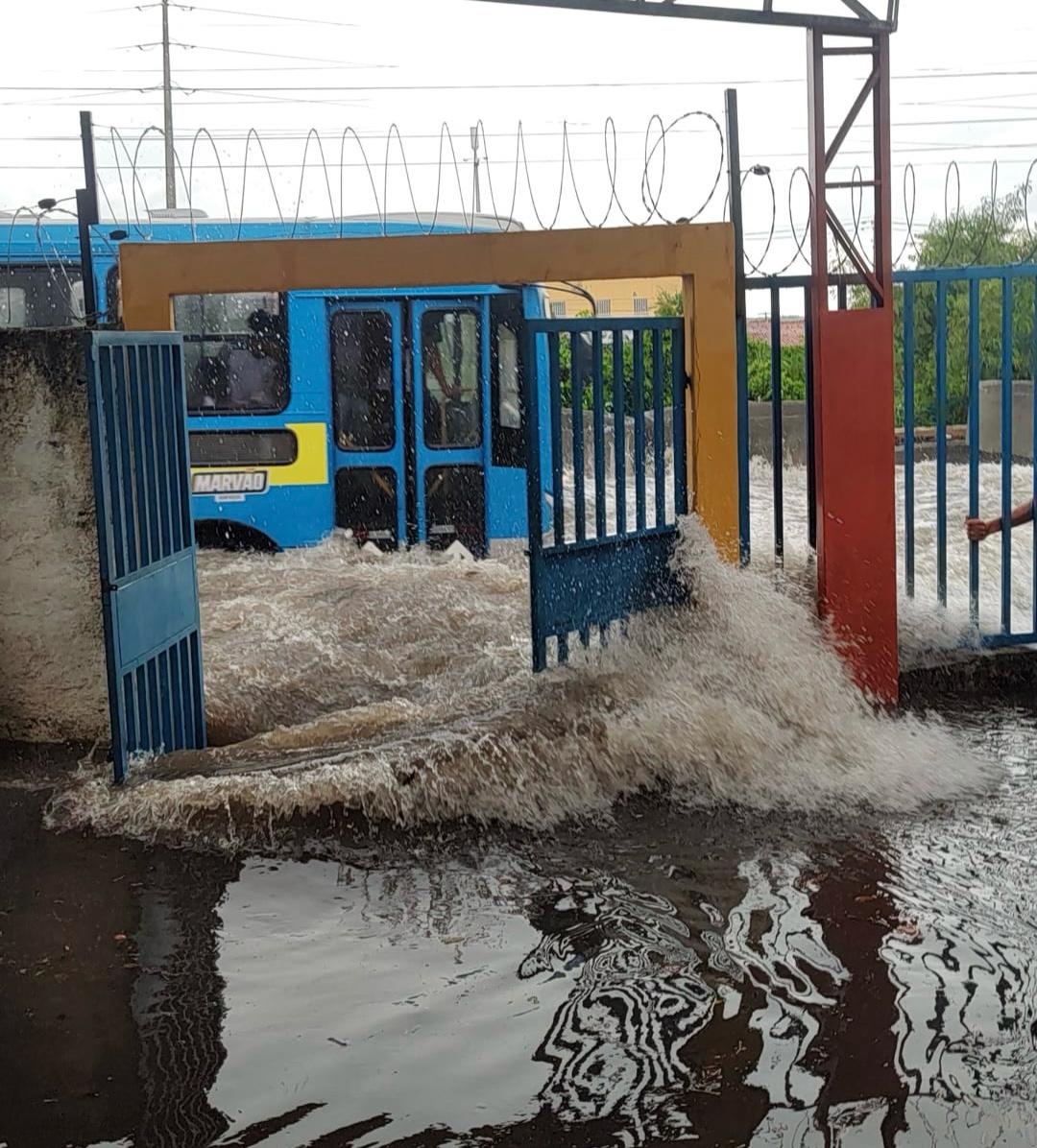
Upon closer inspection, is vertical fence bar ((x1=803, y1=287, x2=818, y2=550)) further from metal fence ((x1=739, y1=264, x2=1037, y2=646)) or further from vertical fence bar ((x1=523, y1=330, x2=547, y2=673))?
vertical fence bar ((x1=523, y1=330, x2=547, y2=673))

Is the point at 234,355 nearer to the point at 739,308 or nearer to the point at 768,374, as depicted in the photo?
the point at 739,308

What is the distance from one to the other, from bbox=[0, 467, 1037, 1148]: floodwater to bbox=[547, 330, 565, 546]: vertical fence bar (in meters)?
0.70

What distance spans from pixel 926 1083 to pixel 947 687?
4.59 meters

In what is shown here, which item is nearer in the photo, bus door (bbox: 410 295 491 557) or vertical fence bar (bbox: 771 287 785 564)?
vertical fence bar (bbox: 771 287 785 564)

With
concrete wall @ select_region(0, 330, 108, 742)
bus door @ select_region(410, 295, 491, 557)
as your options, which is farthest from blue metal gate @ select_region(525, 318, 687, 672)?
bus door @ select_region(410, 295, 491, 557)

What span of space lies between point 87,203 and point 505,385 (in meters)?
4.69

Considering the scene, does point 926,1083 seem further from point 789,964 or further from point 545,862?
point 545,862

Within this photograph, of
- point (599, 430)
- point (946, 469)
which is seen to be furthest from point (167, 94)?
point (599, 430)

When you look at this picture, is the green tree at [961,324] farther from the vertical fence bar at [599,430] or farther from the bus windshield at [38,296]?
the vertical fence bar at [599,430]

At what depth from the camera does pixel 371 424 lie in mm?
12336

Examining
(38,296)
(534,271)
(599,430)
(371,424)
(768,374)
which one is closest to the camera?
(599,430)

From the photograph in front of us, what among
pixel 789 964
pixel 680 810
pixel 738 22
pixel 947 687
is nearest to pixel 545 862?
pixel 680 810

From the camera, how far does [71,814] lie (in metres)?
5.69

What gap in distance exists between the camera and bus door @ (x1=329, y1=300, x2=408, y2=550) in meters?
12.3
